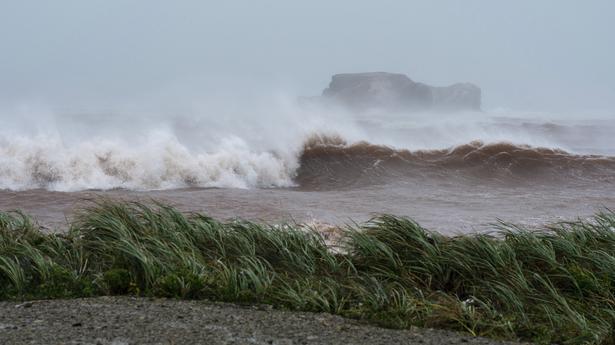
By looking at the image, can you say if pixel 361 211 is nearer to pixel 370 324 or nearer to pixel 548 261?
pixel 548 261

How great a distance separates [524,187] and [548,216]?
593 cm

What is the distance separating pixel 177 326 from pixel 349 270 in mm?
2071

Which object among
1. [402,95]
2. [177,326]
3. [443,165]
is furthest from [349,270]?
[402,95]

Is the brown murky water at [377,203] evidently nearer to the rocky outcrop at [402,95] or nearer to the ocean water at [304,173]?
the ocean water at [304,173]

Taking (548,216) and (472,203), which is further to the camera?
(472,203)

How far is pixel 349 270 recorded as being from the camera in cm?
648

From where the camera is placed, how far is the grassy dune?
5.56 m

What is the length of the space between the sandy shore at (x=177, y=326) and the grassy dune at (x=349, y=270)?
0.22 m

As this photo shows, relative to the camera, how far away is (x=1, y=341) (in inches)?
174

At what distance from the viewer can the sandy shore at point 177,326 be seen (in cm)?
460

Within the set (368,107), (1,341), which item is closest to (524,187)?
(1,341)

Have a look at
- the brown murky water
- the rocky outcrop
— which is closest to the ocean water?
the brown murky water

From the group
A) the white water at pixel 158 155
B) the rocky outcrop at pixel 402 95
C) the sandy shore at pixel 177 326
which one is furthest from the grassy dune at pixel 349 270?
the rocky outcrop at pixel 402 95

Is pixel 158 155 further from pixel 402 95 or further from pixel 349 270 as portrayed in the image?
pixel 402 95
